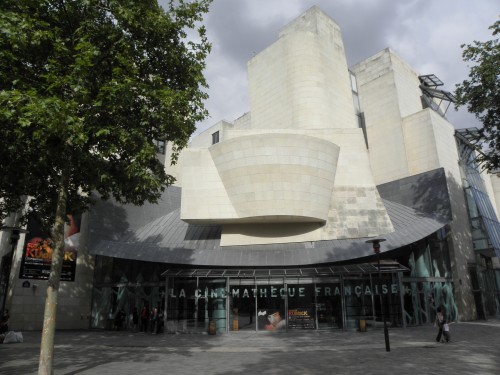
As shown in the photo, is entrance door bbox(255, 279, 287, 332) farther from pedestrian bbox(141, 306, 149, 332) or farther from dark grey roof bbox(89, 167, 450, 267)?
pedestrian bbox(141, 306, 149, 332)

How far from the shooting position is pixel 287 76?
37.4 m

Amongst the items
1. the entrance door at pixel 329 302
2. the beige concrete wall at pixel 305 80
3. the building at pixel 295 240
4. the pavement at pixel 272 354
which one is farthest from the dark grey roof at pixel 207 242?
the beige concrete wall at pixel 305 80

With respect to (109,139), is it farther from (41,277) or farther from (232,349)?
(41,277)

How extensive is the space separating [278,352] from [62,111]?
41.4 feet

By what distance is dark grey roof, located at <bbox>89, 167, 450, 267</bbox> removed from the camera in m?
25.3

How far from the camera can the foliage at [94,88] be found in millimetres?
11484

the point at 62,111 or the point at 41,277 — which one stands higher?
the point at 62,111

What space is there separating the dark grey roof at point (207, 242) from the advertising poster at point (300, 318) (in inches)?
119

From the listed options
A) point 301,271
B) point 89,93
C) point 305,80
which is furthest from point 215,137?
point 89,93

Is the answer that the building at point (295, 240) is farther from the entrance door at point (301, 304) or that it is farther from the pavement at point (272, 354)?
the pavement at point (272, 354)

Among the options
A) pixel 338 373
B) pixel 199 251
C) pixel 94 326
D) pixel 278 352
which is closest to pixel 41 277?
pixel 94 326

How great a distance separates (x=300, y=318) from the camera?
79.6ft

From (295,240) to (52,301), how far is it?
1862cm

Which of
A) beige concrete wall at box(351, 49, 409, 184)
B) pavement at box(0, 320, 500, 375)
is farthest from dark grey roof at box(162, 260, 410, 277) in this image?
beige concrete wall at box(351, 49, 409, 184)
